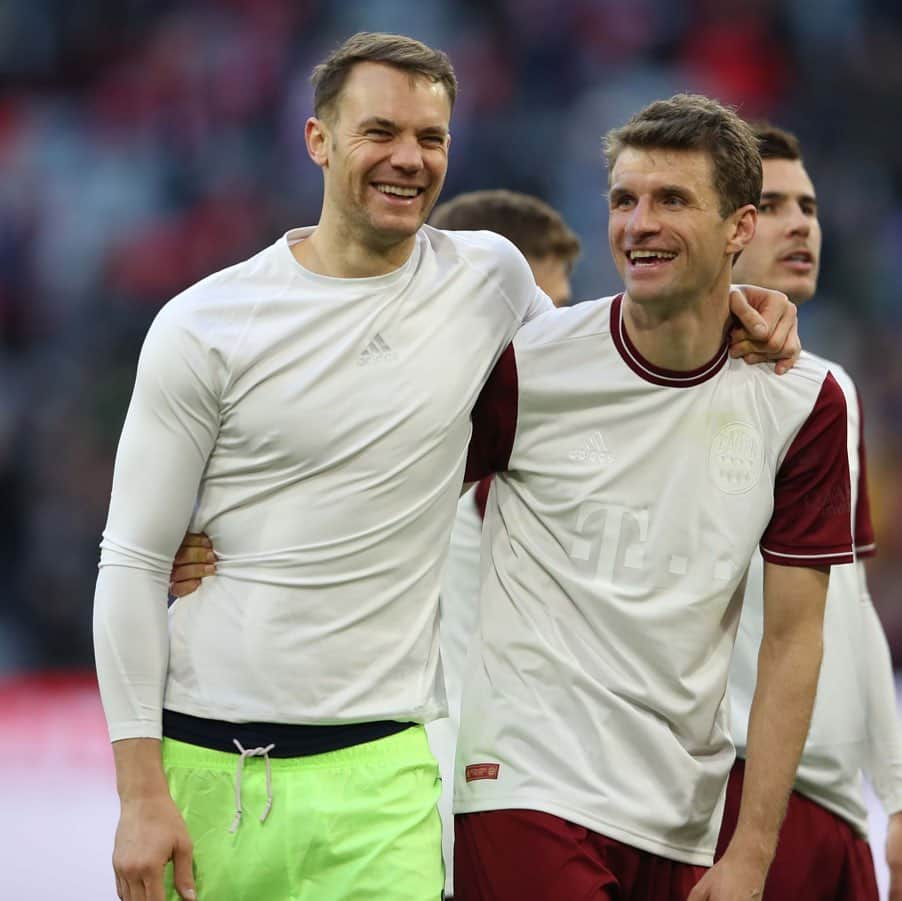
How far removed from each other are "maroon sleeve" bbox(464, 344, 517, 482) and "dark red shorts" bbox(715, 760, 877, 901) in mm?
1054

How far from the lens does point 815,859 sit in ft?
11.6

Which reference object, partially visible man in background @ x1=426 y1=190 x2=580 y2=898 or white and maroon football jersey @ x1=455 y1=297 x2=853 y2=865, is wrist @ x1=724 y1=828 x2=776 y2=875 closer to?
white and maroon football jersey @ x1=455 y1=297 x2=853 y2=865

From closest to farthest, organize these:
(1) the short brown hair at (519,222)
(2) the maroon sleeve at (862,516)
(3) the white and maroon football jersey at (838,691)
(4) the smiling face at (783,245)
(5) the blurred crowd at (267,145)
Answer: (3) the white and maroon football jersey at (838,691) < (2) the maroon sleeve at (862,516) < (4) the smiling face at (783,245) < (1) the short brown hair at (519,222) < (5) the blurred crowd at (267,145)

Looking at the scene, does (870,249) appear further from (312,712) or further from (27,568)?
(312,712)

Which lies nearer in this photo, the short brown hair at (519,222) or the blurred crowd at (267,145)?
the short brown hair at (519,222)

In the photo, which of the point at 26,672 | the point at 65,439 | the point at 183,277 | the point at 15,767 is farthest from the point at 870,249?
the point at 15,767

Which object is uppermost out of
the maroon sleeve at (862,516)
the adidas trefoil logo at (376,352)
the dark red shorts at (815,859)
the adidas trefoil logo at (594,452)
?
the adidas trefoil logo at (376,352)

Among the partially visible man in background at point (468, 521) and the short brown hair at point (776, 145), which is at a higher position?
the short brown hair at point (776, 145)

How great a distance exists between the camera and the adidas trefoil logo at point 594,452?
2857 millimetres

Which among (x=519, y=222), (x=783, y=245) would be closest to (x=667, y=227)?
(x=783, y=245)

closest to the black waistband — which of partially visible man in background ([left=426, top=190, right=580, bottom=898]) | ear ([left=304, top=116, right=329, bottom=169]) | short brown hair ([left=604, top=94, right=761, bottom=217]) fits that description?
partially visible man in background ([left=426, top=190, right=580, bottom=898])

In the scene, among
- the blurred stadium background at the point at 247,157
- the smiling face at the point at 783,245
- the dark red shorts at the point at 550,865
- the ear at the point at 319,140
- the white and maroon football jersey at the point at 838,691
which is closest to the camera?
the dark red shorts at the point at 550,865

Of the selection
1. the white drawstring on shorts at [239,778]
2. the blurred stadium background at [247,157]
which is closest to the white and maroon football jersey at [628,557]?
the white drawstring on shorts at [239,778]

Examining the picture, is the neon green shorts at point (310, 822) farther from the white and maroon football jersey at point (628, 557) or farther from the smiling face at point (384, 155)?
the smiling face at point (384, 155)
